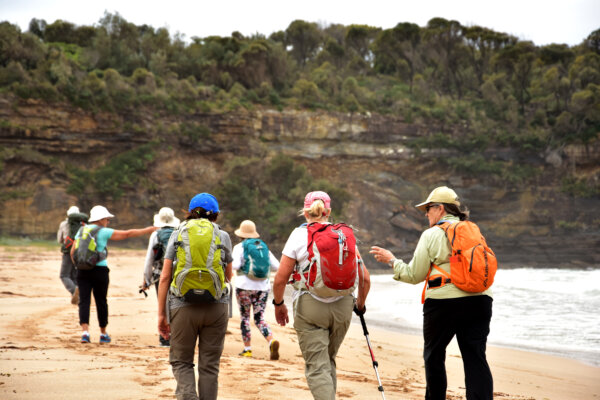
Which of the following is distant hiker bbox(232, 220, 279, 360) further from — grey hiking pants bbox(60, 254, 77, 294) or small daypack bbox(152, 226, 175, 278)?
grey hiking pants bbox(60, 254, 77, 294)

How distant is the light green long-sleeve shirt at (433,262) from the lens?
4.02 m

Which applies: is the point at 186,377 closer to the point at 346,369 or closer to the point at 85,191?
the point at 346,369

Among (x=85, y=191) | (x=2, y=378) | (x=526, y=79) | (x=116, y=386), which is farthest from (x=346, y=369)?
(x=526, y=79)

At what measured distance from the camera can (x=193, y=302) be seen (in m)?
4.09

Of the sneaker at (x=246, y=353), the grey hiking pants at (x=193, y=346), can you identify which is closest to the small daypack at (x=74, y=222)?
the sneaker at (x=246, y=353)

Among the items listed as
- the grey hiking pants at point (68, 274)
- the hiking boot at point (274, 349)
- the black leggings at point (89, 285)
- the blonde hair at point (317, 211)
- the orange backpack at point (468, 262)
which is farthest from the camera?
the grey hiking pants at point (68, 274)

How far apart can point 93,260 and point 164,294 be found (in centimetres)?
310

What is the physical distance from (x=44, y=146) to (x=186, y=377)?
39946 mm

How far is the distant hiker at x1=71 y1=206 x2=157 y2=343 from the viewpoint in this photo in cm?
683

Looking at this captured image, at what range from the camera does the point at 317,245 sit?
4.04 meters

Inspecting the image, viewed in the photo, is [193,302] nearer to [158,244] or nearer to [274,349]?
[158,244]

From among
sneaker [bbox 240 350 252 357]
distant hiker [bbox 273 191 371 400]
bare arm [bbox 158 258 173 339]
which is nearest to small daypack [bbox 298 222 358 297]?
distant hiker [bbox 273 191 371 400]

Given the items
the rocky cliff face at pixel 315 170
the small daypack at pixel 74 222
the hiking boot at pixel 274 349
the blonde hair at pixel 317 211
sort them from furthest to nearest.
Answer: the rocky cliff face at pixel 315 170 < the small daypack at pixel 74 222 < the hiking boot at pixel 274 349 < the blonde hair at pixel 317 211

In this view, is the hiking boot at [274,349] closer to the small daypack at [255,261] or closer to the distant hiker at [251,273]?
the distant hiker at [251,273]
